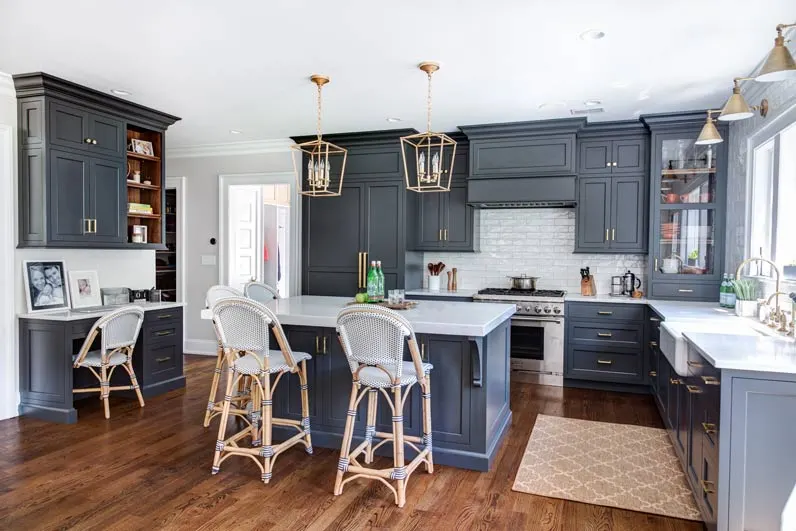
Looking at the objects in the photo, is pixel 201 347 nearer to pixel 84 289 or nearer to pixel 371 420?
pixel 84 289

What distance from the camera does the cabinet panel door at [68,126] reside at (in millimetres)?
4062

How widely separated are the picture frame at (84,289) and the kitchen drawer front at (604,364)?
432 centimetres

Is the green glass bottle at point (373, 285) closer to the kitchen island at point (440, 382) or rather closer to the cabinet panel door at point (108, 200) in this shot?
the kitchen island at point (440, 382)

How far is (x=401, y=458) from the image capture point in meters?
2.75

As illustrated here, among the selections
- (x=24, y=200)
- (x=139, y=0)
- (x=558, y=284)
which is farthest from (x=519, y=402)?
(x=24, y=200)

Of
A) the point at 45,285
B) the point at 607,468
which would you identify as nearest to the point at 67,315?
the point at 45,285

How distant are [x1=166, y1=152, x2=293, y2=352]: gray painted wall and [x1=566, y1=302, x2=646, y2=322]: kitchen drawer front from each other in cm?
410

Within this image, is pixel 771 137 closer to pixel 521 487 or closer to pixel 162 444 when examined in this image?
pixel 521 487

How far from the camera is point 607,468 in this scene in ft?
10.4

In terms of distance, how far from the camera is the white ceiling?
9.16 feet

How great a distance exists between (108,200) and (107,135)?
54cm

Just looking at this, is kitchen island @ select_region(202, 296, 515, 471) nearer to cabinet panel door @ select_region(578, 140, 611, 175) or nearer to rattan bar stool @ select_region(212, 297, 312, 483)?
rattan bar stool @ select_region(212, 297, 312, 483)

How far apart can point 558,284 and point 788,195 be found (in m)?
2.42

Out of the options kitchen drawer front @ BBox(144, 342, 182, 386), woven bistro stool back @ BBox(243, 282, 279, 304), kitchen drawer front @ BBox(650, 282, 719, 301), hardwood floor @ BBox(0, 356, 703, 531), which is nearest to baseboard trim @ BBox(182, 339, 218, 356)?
kitchen drawer front @ BBox(144, 342, 182, 386)
